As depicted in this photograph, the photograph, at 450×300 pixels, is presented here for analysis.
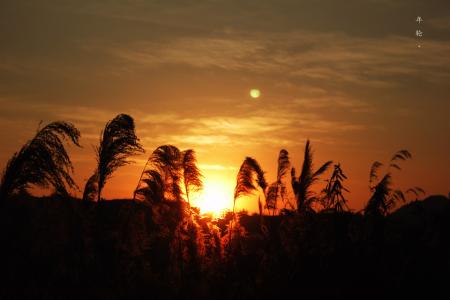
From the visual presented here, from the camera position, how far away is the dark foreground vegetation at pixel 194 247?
38.6ft

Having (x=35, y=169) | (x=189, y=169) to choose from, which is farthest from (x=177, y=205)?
(x=35, y=169)

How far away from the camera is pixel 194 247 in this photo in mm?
16391

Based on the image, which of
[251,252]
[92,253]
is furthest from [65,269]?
[251,252]

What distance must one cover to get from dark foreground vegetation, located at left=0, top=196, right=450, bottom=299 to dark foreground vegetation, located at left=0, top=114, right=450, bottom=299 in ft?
0.08

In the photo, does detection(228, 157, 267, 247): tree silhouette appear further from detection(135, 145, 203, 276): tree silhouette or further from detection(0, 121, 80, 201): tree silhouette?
detection(0, 121, 80, 201): tree silhouette

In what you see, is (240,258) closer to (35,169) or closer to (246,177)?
(246,177)

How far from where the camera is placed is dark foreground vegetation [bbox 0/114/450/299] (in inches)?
463

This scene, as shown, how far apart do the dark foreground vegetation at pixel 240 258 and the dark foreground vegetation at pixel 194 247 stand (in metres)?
0.03

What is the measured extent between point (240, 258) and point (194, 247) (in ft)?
5.02

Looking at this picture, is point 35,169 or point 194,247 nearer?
point 35,169

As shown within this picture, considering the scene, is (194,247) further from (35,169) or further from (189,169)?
(35,169)

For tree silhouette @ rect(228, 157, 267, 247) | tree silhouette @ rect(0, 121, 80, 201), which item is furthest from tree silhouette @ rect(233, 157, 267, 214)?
tree silhouette @ rect(0, 121, 80, 201)

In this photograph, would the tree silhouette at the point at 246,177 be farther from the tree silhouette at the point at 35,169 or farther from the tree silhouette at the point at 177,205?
the tree silhouette at the point at 35,169

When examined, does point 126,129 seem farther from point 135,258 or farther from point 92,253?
point 135,258
